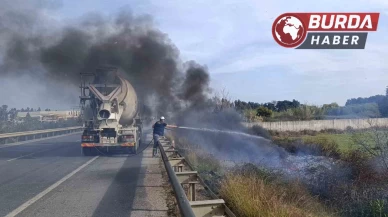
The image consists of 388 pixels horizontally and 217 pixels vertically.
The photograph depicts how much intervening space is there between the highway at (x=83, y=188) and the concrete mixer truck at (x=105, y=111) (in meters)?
2.23

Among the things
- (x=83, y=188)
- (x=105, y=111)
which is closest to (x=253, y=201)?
(x=83, y=188)

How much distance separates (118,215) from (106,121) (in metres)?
10.7

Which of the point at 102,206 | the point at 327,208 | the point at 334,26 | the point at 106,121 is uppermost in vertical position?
the point at 334,26

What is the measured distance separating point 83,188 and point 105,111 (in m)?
7.73

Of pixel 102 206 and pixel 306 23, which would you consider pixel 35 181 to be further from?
pixel 306 23

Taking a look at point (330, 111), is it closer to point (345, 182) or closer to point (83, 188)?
point (345, 182)

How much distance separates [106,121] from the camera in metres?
Answer: 17.4

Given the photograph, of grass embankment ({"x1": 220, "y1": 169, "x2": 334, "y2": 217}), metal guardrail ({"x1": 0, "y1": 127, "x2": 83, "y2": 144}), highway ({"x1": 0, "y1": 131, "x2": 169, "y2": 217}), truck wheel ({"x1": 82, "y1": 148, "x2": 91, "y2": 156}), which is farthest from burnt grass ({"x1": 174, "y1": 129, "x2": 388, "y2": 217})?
metal guardrail ({"x1": 0, "y1": 127, "x2": 83, "y2": 144})

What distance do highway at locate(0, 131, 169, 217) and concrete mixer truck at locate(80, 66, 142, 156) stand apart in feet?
7.32

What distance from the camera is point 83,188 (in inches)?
386

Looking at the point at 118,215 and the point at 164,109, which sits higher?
the point at 164,109

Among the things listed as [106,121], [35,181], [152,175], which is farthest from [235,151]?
[35,181]

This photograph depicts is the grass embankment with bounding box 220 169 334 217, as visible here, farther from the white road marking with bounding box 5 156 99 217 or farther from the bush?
the bush

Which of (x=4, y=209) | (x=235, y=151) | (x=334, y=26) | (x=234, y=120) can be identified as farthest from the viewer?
(x=234, y=120)
